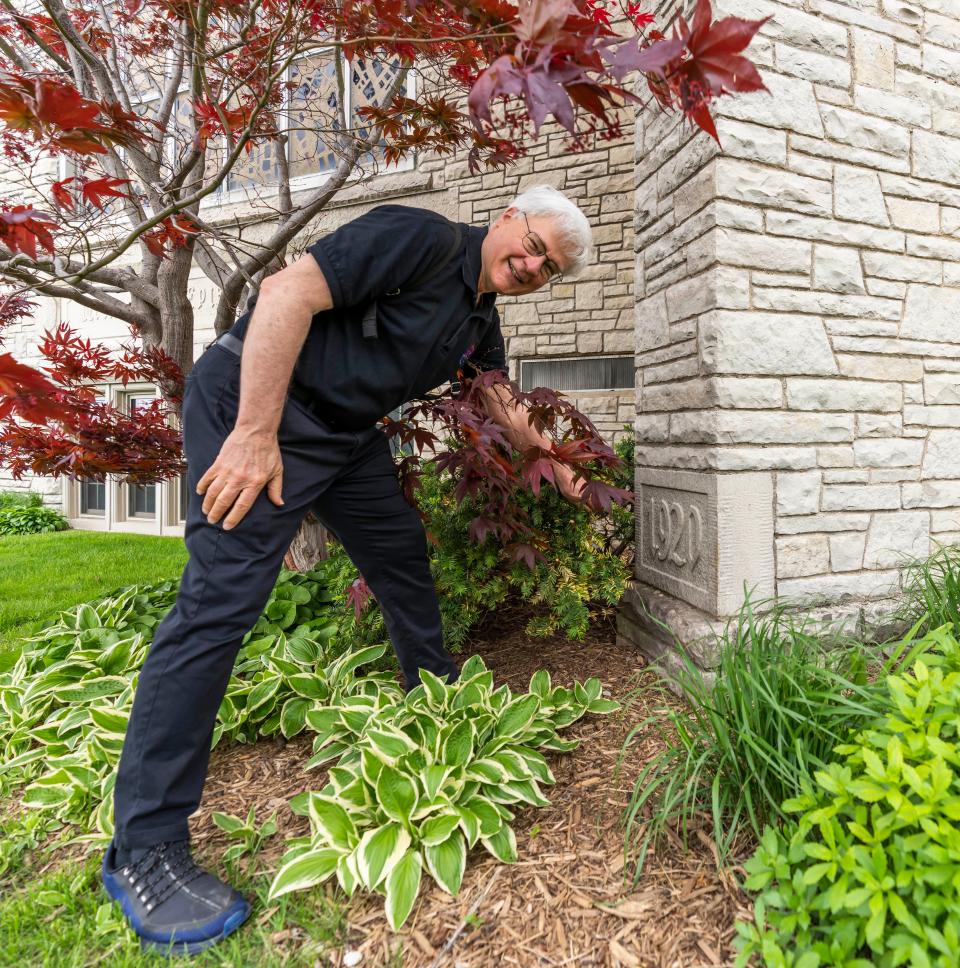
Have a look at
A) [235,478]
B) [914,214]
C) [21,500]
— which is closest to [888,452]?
[914,214]

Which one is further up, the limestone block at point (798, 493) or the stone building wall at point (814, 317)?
the stone building wall at point (814, 317)

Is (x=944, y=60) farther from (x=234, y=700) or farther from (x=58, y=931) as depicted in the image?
(x=58, y=931)

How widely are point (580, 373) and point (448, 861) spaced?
3.75 meters

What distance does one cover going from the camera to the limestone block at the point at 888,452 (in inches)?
86.7

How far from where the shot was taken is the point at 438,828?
1.35m

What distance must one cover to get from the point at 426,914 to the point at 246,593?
78cm

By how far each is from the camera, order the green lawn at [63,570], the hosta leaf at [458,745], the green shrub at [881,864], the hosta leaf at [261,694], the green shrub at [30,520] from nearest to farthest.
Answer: the green shrub at [881,864] < the hosta leaf at [458,745] < the hosta leaf at [261,694] < the green lawn at [63,570] < the green shrub at [30,520]

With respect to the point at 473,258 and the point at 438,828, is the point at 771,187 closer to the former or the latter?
the point at 473,258

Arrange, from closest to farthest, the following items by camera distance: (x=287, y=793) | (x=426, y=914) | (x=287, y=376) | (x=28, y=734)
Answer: (x=426, y=914)
(x=287, y=376)
(x=287, y=793)
(x=28, y=734)

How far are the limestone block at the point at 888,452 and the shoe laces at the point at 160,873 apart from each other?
2343 millimetres

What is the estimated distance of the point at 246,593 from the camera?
139 centimetres

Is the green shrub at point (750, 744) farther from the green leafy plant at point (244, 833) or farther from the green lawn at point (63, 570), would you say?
the green lawn at point (63, 570)

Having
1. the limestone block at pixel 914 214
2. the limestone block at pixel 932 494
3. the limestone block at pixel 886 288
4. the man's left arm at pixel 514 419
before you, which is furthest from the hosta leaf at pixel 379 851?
the limestone block at pixel 914 214

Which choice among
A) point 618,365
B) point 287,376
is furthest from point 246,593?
point 618,365
